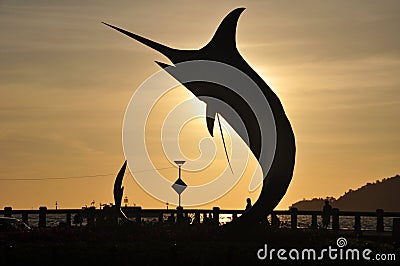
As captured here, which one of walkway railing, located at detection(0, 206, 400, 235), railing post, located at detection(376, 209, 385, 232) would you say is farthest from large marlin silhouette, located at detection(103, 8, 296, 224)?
railing post, located at detection(376, 209, 385, 232)

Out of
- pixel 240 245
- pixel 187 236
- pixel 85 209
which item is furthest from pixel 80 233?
pixel 85 209

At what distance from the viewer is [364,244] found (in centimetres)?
2614

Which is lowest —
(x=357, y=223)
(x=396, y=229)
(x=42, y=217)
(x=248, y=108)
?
(x=396, y=229)

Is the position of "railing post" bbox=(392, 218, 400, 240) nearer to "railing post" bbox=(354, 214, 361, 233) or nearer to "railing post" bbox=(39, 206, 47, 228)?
"railing post" bbox=(354, 214, 361, 233)

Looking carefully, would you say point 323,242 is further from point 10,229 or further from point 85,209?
point 85,209

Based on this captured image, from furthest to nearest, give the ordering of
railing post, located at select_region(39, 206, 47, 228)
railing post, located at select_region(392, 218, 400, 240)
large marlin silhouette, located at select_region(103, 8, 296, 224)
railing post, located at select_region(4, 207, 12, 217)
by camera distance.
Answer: railing post, located at select_region(4, 207, 12, 217), railing post, located at select_region(39, 206, 47, 228), railing post, located at select_region(392, 218, 400, 240), large marlin silhouette, located at select_region(103, 8, 296, 224)

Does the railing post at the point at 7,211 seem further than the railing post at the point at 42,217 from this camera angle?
Yes

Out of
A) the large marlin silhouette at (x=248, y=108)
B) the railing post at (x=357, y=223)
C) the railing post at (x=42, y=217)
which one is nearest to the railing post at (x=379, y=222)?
the railing post at (x=357, y=223)

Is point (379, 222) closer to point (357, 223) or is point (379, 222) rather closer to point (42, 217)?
point (357, 223)

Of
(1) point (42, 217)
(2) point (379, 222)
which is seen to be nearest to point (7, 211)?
(1) point (42, 217)

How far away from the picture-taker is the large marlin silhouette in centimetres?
2686

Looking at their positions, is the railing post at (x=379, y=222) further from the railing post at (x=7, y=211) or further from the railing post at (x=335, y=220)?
the railing post at (x=7, y=211)

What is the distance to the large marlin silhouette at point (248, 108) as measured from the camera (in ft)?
88.1

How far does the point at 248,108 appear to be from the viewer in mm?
27547
